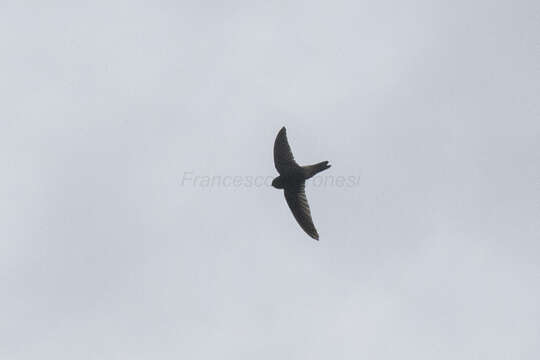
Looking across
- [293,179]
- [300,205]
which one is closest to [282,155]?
[293,179]

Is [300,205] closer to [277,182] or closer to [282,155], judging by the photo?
[277,182]

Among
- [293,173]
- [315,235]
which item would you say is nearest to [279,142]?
[293,173]

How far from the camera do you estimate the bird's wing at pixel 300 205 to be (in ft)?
86.4

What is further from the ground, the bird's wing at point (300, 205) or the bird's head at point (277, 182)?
the bird's head at point (277, 182)

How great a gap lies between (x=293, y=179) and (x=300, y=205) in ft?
3.69

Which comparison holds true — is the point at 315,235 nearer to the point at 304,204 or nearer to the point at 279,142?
the point at 304,204

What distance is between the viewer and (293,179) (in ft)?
85.1

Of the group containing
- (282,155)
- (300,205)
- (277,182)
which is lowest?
(300,205)

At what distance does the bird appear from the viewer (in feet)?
84.7

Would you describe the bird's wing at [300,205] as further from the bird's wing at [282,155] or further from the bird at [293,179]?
the bird's wing at [282,155]

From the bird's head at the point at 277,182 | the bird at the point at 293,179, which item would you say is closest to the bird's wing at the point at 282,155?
the bird at the point at 293,179

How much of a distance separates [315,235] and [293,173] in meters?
2.40

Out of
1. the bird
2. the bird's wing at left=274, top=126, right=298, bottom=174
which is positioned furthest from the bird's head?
the bird's wing at left=274, top=126, right=298, bottom=174

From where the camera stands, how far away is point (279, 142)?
26281 mm
